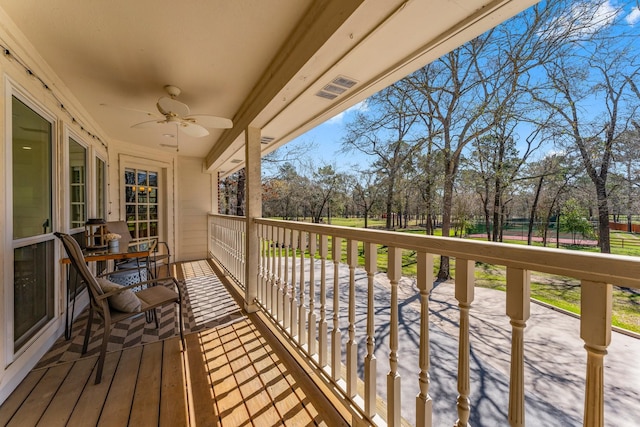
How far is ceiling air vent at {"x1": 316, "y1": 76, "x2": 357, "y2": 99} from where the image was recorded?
201 centimetres

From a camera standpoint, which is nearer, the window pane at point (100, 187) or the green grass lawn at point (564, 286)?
the green grass lawn at point (564, 286)

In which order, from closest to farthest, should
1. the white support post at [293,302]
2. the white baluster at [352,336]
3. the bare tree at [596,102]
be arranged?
the white baluster at [352,336] < the white support post at [293,302] < the bare tree at [596,102]

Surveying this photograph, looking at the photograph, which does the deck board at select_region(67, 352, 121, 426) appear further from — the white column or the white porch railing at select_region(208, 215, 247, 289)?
the white porch railing at select_region(208, 215, 247, 289)

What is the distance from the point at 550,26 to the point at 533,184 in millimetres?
2999

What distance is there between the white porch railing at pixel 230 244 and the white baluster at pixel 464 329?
2.61 m

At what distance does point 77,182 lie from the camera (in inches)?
123

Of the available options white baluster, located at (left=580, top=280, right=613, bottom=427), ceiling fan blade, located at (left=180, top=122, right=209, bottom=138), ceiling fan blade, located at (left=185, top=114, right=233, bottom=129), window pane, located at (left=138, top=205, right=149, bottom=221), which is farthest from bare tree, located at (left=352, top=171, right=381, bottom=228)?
white baluster, located at (left=580, top=280, right=613, bottom=427)

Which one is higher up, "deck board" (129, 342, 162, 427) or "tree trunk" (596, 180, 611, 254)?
"tree trunk" (596, 180, 611, 254)

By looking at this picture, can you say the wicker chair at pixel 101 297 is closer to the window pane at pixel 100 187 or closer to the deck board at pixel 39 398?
the deck board at pixel 39 398

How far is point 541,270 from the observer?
25.8 inches

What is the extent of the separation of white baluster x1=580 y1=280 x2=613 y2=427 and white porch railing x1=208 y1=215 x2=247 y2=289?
291 cm

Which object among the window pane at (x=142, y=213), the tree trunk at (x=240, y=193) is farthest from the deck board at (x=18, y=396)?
the tree trunk at (x=240, y=193)

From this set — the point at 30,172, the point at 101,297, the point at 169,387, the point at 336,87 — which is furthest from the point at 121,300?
the point at 336,87

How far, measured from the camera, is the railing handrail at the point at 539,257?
0.54 metres
